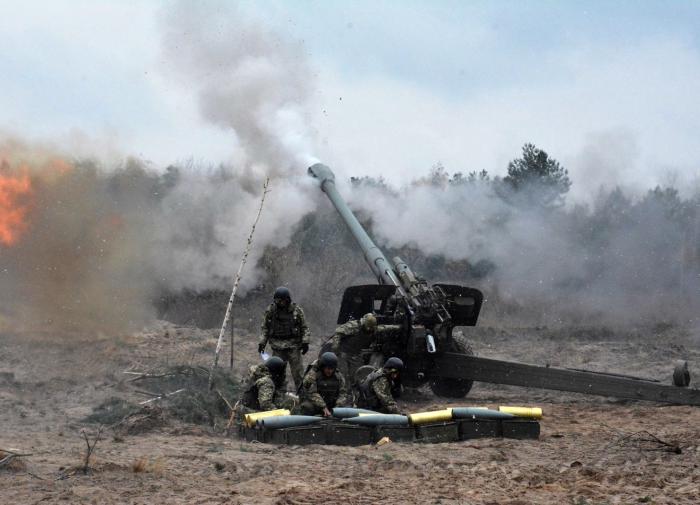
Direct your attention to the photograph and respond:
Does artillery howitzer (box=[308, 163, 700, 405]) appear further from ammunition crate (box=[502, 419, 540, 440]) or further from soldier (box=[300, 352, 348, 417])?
ammunition crate (box=[502, 419, 540, 440])

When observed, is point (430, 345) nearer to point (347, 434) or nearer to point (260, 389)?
point (260, 389)

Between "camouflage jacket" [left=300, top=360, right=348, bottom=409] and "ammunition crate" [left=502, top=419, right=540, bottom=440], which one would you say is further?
"camouflage jacket" [left=300, top=360, right=348, bottom=409]

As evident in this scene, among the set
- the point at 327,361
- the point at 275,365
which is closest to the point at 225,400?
the point at 275,365

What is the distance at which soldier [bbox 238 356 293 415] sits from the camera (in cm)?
1010

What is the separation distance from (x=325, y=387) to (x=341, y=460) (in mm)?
2198

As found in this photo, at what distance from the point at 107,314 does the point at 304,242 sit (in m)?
7.85

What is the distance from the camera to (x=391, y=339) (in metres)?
13.0

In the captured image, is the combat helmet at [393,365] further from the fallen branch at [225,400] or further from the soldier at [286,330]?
the soldier at [286,330]

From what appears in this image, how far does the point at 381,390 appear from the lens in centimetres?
1030

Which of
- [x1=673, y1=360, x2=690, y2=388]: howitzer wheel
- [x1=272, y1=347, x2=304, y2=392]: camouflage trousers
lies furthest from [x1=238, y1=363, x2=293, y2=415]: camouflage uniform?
[x1=673, y1=360, x2=690, y2=388]: howitzer wheel

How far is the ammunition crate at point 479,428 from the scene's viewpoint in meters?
9.48

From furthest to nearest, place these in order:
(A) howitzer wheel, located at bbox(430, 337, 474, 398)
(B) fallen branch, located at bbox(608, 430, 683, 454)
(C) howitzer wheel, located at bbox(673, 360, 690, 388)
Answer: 1. (A) howitzer wheel, located at bbox(430, 337, 474, 398)
2. (C) howitzer wheel, located at bbox(673, 360, 690, 388)
3. (B) fallen branch, located at bbox(608, 430, 683, 454)

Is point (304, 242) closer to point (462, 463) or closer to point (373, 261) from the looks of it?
point (373, 261)

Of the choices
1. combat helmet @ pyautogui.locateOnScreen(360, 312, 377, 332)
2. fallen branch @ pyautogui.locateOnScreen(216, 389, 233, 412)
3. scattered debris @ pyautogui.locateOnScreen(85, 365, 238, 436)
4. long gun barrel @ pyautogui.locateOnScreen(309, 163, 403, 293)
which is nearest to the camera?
scattered debris @ pyautogui.locateOnScreen(85, 365, 238, 436)
